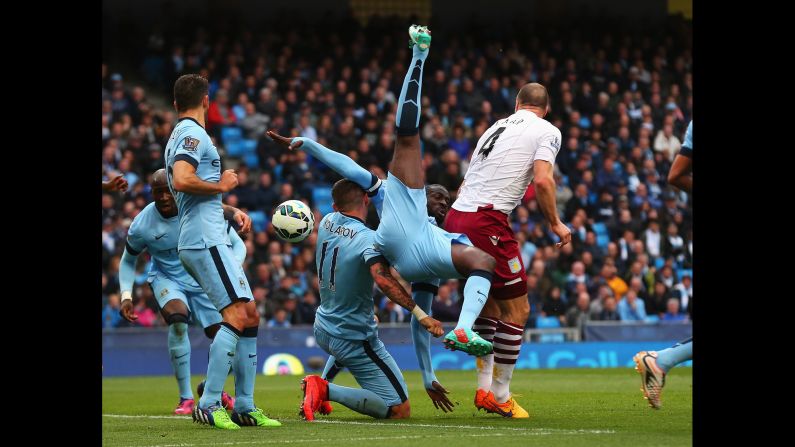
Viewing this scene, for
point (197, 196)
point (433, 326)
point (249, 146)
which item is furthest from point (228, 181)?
point (249, 146)

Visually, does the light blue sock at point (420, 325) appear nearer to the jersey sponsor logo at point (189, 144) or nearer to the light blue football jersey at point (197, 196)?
the light blue football jersey at point (197, 196)

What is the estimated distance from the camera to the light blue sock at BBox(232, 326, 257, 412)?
8328mm

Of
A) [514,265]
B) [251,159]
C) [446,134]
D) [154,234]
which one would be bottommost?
→ [514,265]

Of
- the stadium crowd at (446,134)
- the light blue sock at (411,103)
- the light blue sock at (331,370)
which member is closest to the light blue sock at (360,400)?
the light blue sock at (331,370)

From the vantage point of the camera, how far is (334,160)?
Result: 8.70 metres

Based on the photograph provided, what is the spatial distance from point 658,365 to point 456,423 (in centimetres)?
149

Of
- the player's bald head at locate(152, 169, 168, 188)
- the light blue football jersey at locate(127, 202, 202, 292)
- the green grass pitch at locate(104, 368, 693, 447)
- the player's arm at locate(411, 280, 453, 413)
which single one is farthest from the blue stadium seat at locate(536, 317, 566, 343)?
the player's arm at locate(411, 280, 453, 413)

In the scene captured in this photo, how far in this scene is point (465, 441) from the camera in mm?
6934

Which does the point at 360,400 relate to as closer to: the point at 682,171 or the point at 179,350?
the point at 179,350

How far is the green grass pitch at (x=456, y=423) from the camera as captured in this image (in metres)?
7.03

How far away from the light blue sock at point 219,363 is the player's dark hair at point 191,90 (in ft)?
5.07
